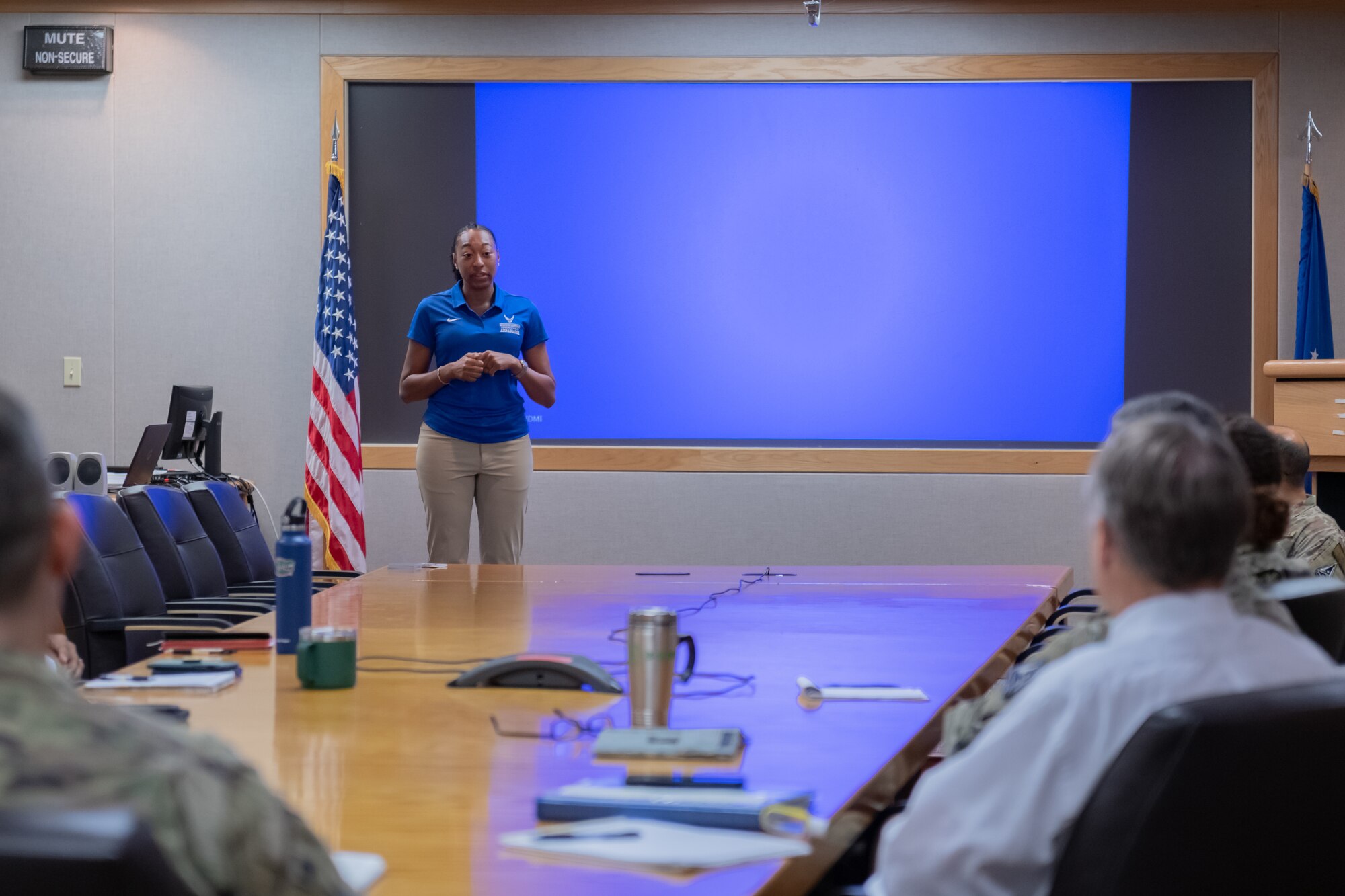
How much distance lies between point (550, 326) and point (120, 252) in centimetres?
231

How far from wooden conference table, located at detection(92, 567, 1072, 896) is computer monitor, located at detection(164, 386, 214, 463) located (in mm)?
2601

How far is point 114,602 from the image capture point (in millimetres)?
3533

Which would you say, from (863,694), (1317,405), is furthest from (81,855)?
(1317,405)

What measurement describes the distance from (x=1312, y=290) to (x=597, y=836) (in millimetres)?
6105

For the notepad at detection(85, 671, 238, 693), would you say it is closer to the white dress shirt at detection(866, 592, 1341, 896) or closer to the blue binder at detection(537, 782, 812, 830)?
the blue binder at detection(537, 782, 812, 830)

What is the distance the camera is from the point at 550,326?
6895 millimetres

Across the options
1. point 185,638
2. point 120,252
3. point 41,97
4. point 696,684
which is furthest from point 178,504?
point 41,97

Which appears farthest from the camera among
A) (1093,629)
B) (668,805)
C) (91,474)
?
(91,474)

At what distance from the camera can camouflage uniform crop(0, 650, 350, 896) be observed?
0.80 m

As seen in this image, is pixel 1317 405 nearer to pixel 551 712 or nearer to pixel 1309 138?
pixel 1309 138

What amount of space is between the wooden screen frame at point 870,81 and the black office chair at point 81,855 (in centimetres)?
601

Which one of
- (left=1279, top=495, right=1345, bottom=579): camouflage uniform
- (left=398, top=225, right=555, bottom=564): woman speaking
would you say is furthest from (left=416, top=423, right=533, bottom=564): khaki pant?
(left=1279, top=495, right=1345, bottom=579): camouflage uniform

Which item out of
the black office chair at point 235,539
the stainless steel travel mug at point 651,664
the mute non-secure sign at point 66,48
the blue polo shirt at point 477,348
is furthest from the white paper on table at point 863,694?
the mute non-secure sign at point 66,48

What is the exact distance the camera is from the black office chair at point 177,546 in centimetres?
410
